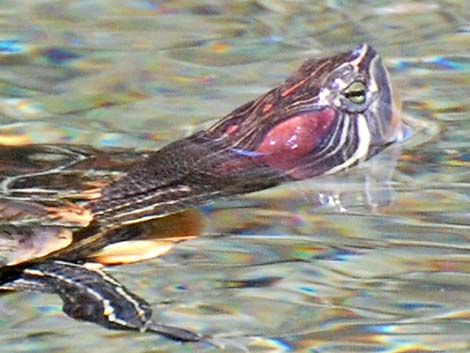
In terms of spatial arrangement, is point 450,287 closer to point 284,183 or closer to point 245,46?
point 284,183

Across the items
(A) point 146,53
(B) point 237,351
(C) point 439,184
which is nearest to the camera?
(B) point 237,351

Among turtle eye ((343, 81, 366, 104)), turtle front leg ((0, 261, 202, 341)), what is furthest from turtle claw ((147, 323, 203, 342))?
turtle eye ((343, 81, 366, 104))

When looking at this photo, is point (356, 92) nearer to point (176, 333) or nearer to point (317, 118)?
point (317, 118)

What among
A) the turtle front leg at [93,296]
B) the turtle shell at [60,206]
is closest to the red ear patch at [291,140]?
the turtle shell at [60,206]

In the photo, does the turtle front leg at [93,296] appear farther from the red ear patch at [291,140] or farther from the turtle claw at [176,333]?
the red ear patch at [291,140]

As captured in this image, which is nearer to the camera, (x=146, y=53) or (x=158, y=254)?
(x=158, y=254)

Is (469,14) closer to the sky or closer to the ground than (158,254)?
closer to the sky

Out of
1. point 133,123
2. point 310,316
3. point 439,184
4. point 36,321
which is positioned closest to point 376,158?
point 439,184
